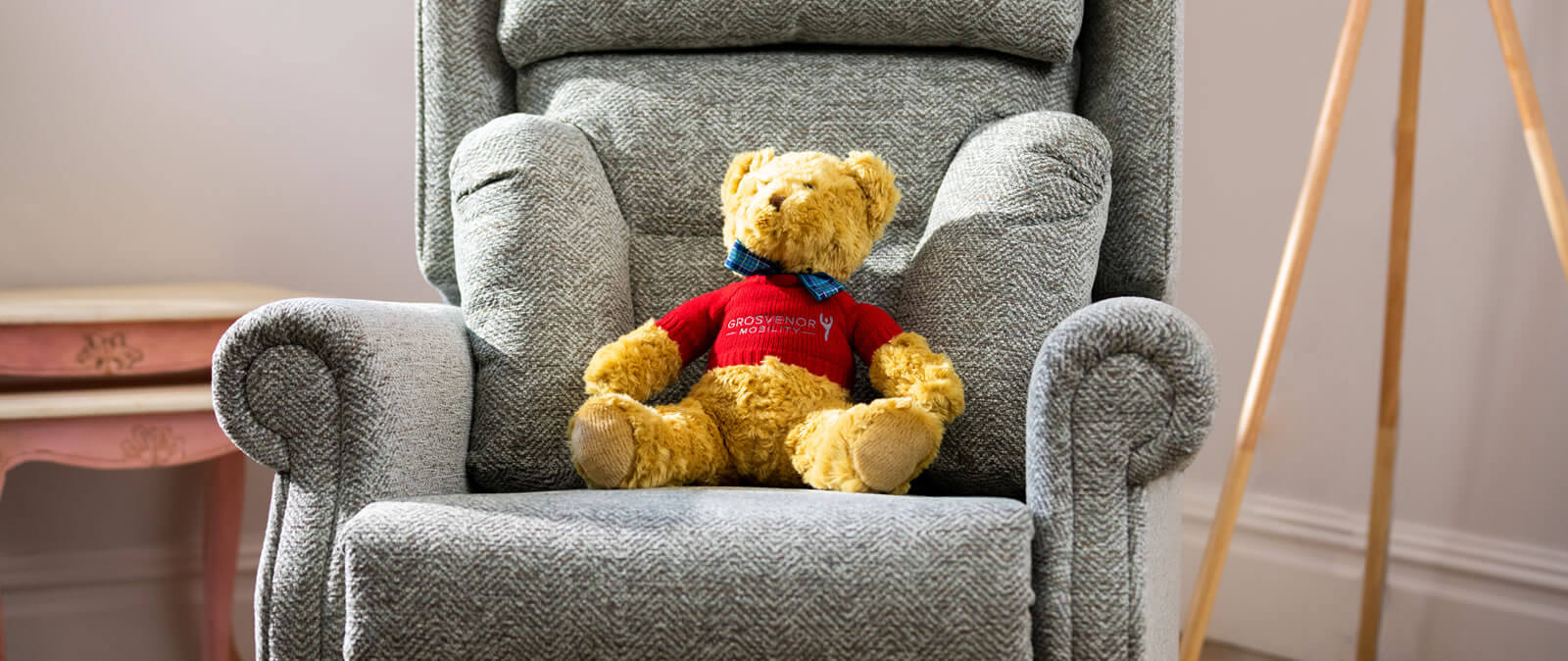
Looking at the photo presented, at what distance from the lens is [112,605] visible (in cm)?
182

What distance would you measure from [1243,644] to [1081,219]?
0.99 meters

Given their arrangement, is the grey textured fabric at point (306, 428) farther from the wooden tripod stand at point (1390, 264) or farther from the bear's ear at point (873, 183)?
the wooden tripod stand at point (1390, 264)

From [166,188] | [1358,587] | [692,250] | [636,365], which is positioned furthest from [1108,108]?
[166,188]

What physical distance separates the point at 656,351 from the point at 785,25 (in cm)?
46

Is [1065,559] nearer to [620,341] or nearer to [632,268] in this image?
[620,341]

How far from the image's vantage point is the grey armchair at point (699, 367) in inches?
32.5

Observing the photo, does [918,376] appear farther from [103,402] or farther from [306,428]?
[103,402]

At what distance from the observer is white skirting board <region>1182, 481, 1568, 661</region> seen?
1.54 metres

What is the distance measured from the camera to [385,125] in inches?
76.0

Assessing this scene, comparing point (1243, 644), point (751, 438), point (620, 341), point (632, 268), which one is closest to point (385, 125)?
point (632, 268)

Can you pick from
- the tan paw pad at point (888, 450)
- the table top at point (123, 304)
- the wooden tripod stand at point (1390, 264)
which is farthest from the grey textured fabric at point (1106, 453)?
the table top at point (123, 304)

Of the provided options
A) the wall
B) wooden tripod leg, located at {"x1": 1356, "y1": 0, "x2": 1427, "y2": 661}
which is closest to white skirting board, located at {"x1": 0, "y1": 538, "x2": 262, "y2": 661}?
the wall

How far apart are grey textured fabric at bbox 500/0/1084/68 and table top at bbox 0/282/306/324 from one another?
0.49 meters

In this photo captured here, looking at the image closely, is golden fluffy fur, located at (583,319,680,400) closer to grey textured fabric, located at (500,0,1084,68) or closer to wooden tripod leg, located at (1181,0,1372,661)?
grey textured fabric, located at (500,0,1084,68)
